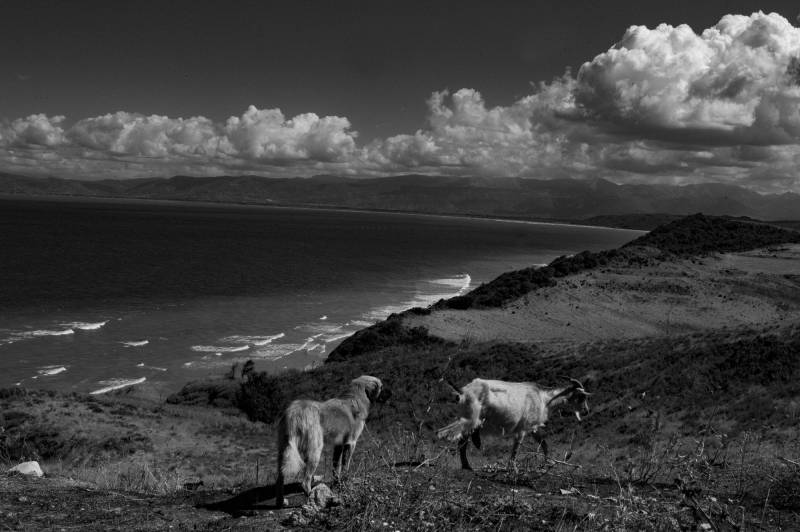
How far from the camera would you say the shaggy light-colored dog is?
773cm

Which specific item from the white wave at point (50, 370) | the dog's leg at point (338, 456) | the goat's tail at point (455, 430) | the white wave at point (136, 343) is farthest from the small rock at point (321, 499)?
the white wave at point (136, 343)

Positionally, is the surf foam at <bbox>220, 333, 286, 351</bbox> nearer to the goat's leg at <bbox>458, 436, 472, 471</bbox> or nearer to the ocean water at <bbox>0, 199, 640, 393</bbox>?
the ocean water at <bbox>0, 199, 640, 393</bbox>

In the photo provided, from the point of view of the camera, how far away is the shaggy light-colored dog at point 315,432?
305 inches

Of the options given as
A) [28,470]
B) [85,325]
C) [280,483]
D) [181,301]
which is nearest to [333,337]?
[85,325]

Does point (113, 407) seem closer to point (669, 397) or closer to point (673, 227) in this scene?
point (669, 397)

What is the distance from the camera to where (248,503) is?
776 cm

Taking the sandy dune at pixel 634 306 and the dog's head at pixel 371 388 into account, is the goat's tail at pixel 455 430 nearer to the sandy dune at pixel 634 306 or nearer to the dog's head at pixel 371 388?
the dog's head at pixel 371 388

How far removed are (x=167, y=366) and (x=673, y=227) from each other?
4029 inches

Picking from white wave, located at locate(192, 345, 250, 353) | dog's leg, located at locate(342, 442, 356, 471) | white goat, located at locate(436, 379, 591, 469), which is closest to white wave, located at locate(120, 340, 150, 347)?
white wave, located at locate(192, 345, 250, 353)

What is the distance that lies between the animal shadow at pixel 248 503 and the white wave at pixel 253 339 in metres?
40.1

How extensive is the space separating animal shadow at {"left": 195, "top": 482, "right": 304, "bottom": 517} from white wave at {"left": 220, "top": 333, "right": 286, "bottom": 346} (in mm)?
40121

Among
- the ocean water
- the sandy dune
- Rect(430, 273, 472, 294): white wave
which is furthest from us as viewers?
Rect(430, 273, 472, 294): white wave

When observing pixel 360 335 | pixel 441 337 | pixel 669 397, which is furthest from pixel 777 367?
pixel 360 335

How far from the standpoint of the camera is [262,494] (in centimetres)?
827
